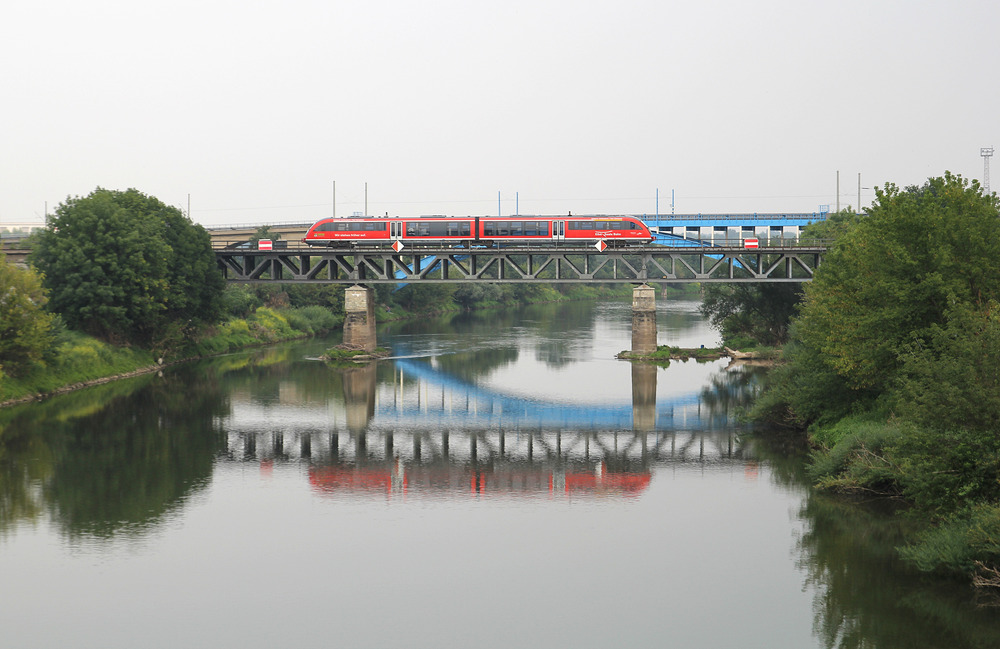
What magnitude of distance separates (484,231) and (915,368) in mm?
56497

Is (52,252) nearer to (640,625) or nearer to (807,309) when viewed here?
(807,309)

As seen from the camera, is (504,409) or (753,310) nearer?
(504,409)

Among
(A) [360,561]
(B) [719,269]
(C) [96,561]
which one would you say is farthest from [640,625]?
(B) [719,269]

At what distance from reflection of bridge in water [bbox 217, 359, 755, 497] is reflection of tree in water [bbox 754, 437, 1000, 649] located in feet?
29.8

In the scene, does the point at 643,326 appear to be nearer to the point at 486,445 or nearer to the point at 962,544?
the point at 486,445

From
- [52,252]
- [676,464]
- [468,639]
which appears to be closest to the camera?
[468,639]

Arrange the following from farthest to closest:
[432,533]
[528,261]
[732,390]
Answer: [528,261] → [732,390] → [432,533]

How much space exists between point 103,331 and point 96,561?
155ft

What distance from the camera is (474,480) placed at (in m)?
43.2

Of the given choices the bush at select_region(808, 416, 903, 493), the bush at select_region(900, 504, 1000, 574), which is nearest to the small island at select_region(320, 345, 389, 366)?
the bush at select_region(808, 416, 903, 493)

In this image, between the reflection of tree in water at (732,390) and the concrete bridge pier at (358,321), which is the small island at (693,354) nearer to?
the reflection of tree in water at (732,390)

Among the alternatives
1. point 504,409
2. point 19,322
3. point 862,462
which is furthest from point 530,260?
point 862,462

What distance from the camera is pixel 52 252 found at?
229 ft

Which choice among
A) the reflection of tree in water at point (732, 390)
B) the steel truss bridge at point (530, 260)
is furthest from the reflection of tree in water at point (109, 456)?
the reflection of tree in water at point (732, 390)
